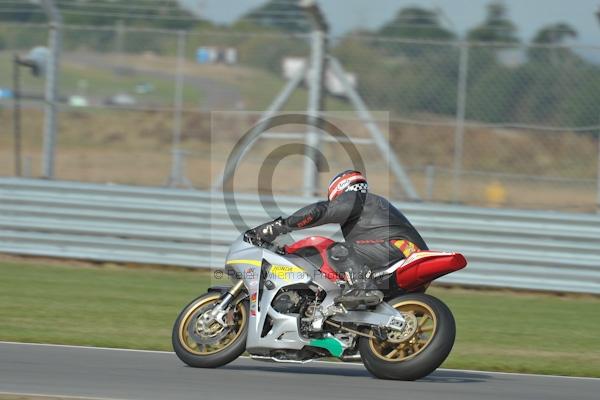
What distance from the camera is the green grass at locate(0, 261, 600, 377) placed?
930 cm

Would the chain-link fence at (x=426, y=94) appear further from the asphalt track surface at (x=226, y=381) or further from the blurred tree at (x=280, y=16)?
the asphalt track surface at (x=226, y=381)

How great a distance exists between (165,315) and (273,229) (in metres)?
3.31

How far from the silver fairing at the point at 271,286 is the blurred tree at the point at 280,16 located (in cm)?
681

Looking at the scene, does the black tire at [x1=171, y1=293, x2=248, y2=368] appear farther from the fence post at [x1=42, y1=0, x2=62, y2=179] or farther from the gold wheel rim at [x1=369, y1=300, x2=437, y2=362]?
the fence post at [x1=42, y1=0, x2=62, y2=179]

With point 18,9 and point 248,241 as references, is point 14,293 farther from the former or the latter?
point 18,9

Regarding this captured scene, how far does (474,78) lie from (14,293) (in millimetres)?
7292

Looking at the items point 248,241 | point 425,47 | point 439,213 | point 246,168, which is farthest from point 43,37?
point 248,241

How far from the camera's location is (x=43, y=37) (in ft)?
57.5

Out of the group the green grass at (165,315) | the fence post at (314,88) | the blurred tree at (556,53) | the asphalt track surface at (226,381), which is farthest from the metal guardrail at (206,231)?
the asphalt track surface at (226,381)

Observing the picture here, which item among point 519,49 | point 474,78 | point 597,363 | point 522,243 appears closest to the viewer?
point 597,363

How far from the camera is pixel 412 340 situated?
7.59m

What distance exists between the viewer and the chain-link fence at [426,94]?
47.6 ft

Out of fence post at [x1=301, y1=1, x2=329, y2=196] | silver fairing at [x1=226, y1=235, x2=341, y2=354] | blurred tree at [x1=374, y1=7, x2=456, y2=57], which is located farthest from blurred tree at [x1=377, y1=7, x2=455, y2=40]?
silver fairing at [x1=226, y1=235, x2=341, y2=354]

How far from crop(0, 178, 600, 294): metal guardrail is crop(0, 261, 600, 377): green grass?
0.23 m
